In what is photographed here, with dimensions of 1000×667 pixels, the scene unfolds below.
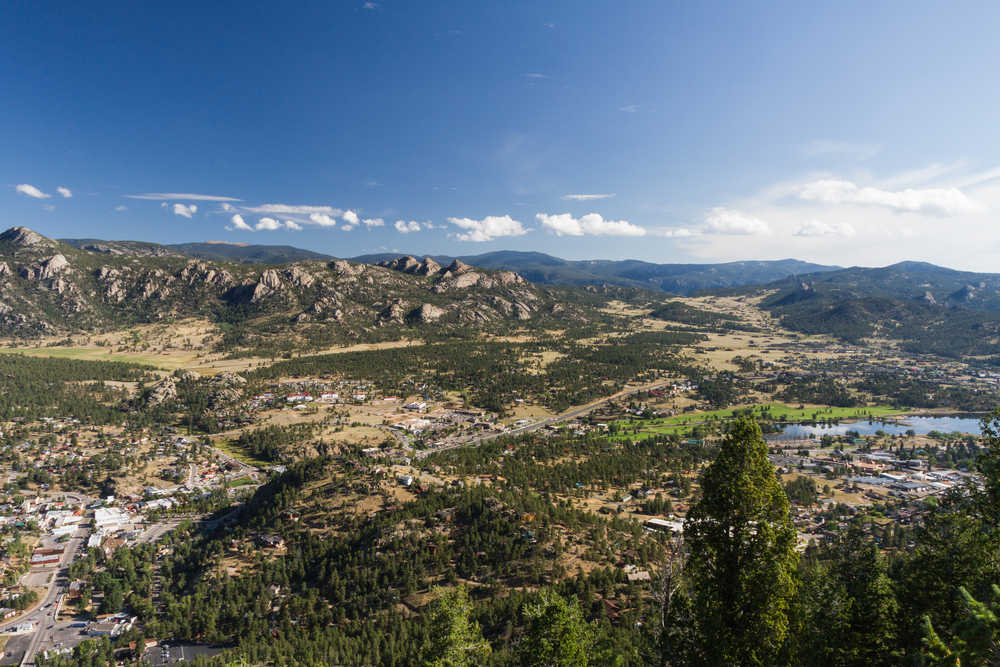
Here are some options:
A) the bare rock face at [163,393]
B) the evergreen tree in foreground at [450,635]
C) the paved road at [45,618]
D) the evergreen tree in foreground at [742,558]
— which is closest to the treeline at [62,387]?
the bare rock face at [163,393]

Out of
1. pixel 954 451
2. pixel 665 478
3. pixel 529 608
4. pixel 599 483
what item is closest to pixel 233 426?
pixel 599 483

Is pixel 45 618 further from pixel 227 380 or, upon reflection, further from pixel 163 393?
pixel 227 380

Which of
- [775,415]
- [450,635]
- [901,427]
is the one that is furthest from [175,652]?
[901,427]

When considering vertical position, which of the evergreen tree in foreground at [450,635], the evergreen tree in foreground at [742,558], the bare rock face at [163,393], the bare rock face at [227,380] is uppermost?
the evergreen tree in foreground at [742,558]

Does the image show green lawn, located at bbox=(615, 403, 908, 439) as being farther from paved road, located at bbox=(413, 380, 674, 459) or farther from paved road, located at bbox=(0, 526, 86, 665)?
paved road, located at bbox=(0, 526, 86, 665)

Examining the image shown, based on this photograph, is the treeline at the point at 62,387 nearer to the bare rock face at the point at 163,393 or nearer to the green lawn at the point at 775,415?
the bare rock face at the point at 163,393
